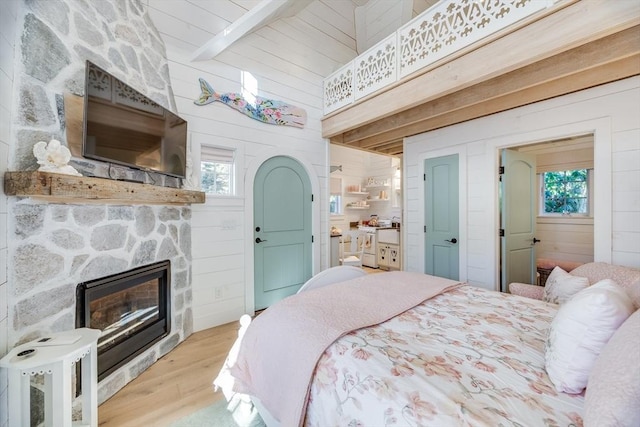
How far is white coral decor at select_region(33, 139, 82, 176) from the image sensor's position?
4.32 feet

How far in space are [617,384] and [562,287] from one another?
1.42 metres

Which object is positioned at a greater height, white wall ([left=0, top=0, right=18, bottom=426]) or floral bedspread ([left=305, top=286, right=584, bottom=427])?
white wall ([left=0, top=0, right=18, bottom=426])

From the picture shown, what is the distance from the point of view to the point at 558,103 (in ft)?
8.48

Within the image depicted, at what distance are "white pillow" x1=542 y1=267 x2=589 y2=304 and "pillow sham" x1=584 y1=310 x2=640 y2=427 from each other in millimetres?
1129

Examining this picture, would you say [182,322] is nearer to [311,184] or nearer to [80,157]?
[80,157]

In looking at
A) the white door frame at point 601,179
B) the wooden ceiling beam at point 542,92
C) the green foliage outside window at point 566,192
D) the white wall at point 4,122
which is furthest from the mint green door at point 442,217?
the white wall at point 4,122

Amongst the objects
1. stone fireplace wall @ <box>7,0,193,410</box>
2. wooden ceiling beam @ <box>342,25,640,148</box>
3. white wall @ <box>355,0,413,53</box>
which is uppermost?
white wall @ <box>355,0,413,53</box>

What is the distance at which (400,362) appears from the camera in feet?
3.33

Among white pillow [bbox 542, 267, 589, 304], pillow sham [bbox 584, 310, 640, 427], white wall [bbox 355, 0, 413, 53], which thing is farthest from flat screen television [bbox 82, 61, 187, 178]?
white wall [bbox 355, 0, 413, 53]

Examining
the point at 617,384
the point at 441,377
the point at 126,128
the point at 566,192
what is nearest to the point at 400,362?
the point at 441,377

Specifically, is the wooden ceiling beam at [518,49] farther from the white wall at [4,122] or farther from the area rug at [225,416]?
the area rug at [225,416]

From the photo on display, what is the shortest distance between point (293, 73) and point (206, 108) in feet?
4.40

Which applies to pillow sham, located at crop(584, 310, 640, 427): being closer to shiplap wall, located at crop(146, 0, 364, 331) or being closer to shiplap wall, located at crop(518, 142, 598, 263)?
shiplap wall, located at crop(146, 0, 364, 331)

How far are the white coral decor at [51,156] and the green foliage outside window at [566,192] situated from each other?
621 cm
